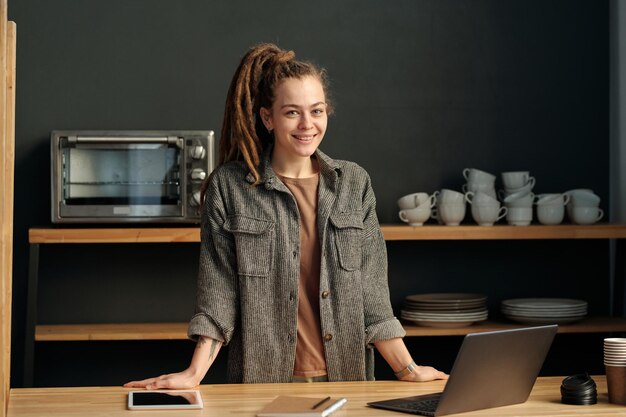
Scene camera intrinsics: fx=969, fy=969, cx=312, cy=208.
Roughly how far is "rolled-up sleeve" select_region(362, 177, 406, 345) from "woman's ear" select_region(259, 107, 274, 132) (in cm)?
30

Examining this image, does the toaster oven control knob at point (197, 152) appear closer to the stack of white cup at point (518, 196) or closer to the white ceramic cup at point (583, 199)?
the stack of white cup at point (518, 196)

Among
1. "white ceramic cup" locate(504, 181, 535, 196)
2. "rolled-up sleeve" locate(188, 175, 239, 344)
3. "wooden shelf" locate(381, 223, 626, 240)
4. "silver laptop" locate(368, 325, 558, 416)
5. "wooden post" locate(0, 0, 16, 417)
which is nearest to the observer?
"wooden post" locate(0, 0, 16, 417)

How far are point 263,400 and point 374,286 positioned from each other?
23.6 inches

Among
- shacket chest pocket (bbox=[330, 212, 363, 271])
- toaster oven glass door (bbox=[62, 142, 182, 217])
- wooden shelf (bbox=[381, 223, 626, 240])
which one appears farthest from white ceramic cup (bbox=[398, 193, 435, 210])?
shacket chest pocket (bbox=[330, 212, 363, 271])

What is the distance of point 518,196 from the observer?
401 centimetres

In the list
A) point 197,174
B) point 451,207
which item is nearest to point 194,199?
point 197,174

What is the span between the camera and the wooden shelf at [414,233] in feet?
12.1

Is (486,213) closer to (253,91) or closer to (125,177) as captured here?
(125,177)

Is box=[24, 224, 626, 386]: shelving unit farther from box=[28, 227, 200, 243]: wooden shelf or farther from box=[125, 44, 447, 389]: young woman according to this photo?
box=[125, 44, 447, 389]: young woman

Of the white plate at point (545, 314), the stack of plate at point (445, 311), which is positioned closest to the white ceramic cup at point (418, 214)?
the stack of plate at point (445, 311)

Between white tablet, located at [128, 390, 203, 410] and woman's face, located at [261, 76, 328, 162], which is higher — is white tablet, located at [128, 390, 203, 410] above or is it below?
below

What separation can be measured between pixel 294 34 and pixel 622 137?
1484 mm


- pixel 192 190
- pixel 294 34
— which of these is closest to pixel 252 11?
pixel 294 34

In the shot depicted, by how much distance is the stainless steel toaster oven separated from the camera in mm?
3738
